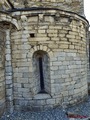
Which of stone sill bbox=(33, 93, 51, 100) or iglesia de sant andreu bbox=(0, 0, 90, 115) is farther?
stone sill bbox=(33, 93, 51, 100)

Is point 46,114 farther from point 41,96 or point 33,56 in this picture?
point 33,56

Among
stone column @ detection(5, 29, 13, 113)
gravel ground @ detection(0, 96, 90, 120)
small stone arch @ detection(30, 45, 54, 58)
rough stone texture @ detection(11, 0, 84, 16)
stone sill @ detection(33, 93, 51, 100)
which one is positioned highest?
rough stone texture @ detection(11, 0, 84, 16)

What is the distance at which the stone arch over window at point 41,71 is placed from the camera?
6.50m

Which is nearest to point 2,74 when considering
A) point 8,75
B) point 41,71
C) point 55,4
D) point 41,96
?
point 8,75

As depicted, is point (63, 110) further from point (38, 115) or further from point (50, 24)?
point (50, 24)

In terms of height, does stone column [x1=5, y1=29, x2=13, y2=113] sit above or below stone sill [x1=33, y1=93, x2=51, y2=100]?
above

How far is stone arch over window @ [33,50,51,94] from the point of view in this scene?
650 centimetres

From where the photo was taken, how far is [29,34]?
20.6ft

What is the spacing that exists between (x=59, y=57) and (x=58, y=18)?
151cm

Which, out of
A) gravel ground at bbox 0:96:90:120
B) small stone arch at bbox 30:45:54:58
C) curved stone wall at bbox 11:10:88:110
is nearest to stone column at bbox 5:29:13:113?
curved stone wall at bbox 11:10:88:110

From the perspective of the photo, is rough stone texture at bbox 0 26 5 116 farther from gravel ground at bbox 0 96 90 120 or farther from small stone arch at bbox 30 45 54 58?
small stone arch at bbox 30 45 54 58

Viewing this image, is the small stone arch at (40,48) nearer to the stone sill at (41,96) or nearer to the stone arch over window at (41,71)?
the stone arch over window at (41,71)

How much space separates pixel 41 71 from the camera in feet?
22.3

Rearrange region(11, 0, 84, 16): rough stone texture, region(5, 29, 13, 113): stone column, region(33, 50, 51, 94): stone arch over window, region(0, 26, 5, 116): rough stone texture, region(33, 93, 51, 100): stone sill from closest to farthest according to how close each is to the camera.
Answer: region(0, 26, 5, 116): rough stone texture → region(5, 29, 13, 113): stone column → region(33, 93, 51, 100): stone sill → region(33, 50, 51, 94): stone arch over window → region(11, 0, 84, 16): rough stone texture
